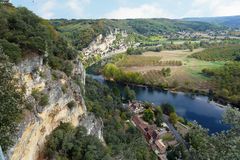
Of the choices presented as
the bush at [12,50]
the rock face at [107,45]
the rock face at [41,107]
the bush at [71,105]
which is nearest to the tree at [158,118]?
the rock face at [41,107]

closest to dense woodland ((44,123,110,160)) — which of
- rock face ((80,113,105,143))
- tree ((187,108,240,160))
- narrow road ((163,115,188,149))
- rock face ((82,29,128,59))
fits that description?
rock face ((80,113,105,143))

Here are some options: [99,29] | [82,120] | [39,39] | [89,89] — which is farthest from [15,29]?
[99,29]

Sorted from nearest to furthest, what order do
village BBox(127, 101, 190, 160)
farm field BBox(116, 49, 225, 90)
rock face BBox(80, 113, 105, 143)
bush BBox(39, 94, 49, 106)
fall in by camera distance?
bush BBox(39, 94, 49, 106) < rock face BBox(80, 113, 105, 143) < village BBox(127, 101, 190, 160) < farm field BBox(116, 49, 225, 90)

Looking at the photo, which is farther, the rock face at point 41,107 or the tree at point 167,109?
the tree at point 167,109

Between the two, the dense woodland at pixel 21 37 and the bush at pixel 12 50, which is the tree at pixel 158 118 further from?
the bush at pixel 12 50

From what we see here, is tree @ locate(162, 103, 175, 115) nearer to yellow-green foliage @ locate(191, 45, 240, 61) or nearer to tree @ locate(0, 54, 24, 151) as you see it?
tree @ locate(0, 54, 24, 151)

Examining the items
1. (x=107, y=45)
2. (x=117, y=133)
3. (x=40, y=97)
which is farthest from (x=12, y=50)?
(x=107, y=45)
